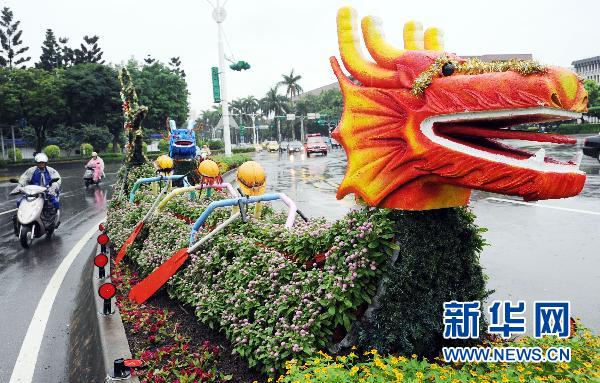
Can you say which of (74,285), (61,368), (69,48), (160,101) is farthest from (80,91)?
(61,368)

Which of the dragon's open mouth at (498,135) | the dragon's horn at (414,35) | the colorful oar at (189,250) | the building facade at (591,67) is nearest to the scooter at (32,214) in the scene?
the colorful oar at (189,250)

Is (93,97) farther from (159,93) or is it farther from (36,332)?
(36,332)

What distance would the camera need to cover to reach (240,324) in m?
3.64

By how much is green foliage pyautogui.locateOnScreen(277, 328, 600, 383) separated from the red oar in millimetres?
2359

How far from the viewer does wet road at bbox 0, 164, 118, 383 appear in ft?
15.2

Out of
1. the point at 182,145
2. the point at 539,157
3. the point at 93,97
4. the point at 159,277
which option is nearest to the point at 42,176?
the point at 182,145

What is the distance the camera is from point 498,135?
111 inches

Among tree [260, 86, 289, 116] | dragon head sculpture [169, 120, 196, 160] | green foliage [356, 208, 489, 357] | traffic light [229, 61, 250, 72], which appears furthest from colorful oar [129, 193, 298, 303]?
tree [260, 86, 289, 116]

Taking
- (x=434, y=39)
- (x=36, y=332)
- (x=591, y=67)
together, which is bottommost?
(x=36, y=332)

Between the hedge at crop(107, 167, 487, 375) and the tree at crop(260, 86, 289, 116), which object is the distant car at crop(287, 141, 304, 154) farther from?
the hedge at crop(107, 167, 487, 375)

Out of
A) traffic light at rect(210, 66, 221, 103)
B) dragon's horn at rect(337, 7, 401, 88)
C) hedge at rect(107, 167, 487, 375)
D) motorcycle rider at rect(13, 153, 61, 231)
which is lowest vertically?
hedge at rect(107, 167, 487, 375)

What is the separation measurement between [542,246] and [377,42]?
5.56 m

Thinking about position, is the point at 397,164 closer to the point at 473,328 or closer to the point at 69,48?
the point at 473,328

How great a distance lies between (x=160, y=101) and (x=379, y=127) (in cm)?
4663
